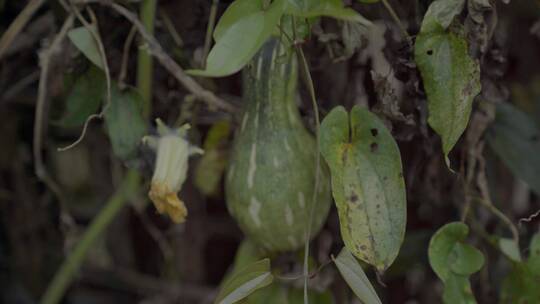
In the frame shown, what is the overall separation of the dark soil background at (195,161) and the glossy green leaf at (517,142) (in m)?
0.02

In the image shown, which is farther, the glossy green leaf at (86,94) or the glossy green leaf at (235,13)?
the glossy green leaf at (86,94)

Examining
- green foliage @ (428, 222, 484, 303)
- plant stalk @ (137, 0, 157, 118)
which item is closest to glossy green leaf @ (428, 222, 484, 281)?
green foliage @ (428, 222, 484, 303)

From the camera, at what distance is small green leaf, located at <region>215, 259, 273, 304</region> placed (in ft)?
2.08

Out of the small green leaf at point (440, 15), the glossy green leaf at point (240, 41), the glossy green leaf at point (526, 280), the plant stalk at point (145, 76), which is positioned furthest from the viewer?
the plant stalk at point (145, 76)

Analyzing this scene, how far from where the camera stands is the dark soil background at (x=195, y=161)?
2.56 feet

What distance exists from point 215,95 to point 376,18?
0.18 metres

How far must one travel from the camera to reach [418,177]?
0.89 metres

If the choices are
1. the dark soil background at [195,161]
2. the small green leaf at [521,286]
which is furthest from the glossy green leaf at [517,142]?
the small green leaf at [521,286]

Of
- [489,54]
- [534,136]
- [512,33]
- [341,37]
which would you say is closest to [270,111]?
[341,37]

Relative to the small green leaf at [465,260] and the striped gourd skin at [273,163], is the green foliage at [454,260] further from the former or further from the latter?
the striped gourd skin at [273,163]

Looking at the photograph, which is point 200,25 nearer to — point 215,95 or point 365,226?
point 215,95

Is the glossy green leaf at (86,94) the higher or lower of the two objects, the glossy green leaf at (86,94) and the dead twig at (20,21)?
the lower

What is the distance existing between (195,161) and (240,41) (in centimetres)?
44

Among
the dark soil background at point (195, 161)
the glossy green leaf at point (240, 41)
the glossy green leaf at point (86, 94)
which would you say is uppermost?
the glossy green leaf at point (240, 41)
